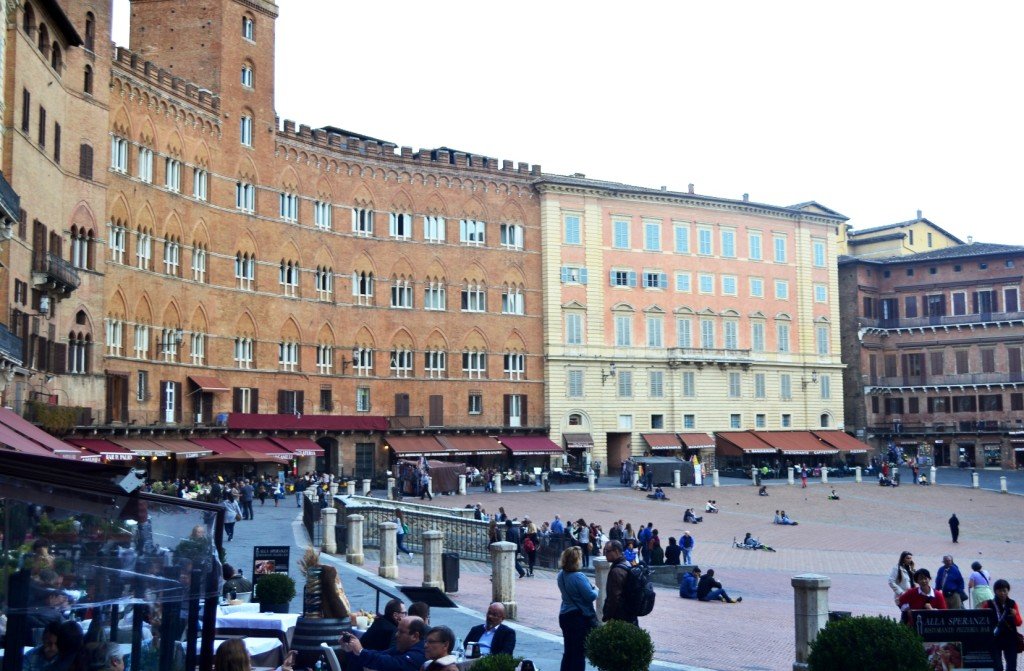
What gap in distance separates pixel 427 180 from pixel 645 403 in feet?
58.8

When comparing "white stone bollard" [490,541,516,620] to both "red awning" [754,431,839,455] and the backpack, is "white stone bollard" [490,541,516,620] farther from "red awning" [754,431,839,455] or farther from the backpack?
"red awning" [754,431,839,455]

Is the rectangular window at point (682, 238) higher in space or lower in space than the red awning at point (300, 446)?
higher

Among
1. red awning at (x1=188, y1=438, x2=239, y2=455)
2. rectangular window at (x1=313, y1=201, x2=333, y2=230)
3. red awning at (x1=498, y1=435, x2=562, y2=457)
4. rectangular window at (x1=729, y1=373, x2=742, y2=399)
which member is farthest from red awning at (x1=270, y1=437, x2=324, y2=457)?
rectangular window at (x1=729, y1=373, x2=742, y2=399)

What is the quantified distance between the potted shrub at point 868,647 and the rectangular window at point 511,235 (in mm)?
55243

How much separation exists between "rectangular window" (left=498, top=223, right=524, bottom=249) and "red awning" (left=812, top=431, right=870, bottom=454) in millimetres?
22435

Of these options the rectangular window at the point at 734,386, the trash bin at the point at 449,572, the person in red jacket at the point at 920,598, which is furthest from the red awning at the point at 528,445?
the person in red jacket at the point at 920,598

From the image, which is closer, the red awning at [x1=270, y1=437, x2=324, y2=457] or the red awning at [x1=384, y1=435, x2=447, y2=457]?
the red awning at [x1=270, y1=437, x2=324, y2=457]

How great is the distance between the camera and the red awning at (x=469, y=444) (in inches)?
2394

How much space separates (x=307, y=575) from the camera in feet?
44.5

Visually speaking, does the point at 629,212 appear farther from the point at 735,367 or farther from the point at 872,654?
the point at 872,654

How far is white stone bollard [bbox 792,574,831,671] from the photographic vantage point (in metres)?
14.4

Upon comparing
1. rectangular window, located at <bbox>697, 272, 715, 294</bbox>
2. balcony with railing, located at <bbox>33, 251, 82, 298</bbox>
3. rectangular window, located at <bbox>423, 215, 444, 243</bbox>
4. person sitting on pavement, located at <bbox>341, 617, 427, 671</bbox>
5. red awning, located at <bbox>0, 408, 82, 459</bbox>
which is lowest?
person sitting on pavement, located at <bbox>341, 617, 427, 671</bbox>

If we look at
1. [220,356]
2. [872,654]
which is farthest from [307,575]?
[220,356]

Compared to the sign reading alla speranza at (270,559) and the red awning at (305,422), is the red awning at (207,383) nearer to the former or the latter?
the red awning at (305,422)
